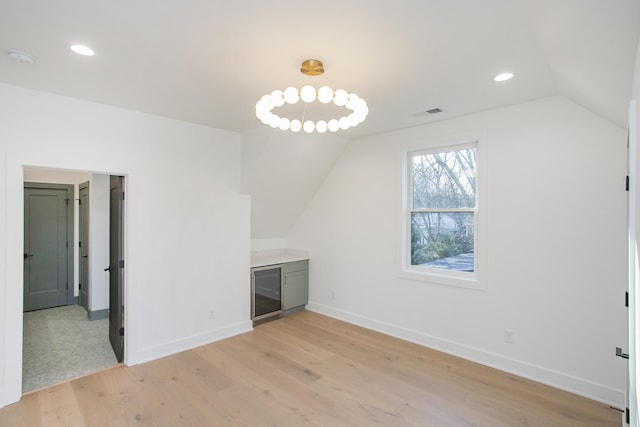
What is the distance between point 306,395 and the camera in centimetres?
287

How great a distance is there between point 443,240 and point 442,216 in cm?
29

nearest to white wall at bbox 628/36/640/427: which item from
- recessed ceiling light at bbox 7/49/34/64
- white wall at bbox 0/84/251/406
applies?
recessed ceiling light at bbox 7/49/34/64

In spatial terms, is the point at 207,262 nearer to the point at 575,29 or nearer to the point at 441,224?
the point at 441,224

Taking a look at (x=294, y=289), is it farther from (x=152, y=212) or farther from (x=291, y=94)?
(x=291, y=94)

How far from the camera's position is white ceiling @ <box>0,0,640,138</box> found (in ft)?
5.36

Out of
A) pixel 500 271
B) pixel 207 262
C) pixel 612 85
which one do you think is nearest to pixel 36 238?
pixel 207 262

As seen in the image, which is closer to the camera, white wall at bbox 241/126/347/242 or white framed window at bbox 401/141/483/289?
white framed window at bbox 401/141/483/289

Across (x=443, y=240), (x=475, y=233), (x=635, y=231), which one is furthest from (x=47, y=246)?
(x=635, y=231)

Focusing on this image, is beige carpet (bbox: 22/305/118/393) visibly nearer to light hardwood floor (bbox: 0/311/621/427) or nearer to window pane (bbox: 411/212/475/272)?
light hardwood floor (bbox: 0/311/621/427)

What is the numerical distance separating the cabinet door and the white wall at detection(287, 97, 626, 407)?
1.40 m

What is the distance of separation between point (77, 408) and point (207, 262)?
180 centimetres

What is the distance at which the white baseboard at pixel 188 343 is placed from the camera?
347 cm

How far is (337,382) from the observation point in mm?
3090

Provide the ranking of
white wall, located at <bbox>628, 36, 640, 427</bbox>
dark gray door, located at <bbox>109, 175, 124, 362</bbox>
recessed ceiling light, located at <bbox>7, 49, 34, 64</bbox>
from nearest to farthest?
white wall, located at <bbox>628, 36, 640, 427</bbox> → recessed ceiling light, located at <bbox>7, 49, 34, 64</bbox> → dark gray door, located at <bbox>109, 175, 124, 362</bbox>
